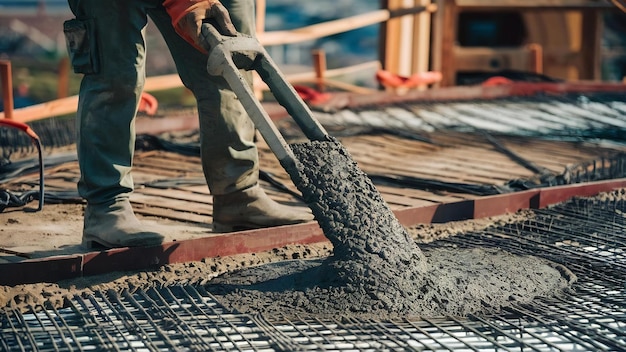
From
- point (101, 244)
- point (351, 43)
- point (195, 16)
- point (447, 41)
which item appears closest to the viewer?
point (195, 16)

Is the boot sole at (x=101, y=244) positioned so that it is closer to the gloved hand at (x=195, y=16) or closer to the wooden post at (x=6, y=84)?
the gloved hand at (x=195, y=16)

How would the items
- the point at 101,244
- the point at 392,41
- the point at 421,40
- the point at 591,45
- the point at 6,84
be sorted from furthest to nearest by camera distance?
the point at 591,45, the point at 421,40, the point at 392,41, the point at 6,84, the point at 101,244

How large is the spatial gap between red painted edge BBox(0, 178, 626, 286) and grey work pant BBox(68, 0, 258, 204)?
9.4 inches

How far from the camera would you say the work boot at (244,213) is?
3.25 meters

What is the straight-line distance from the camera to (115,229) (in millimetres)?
2910

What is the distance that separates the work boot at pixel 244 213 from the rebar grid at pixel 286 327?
0.56 meters

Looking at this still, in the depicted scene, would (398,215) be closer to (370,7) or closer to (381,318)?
(381,318)

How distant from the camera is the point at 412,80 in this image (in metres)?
7.18

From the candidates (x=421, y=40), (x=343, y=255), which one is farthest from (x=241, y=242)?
(x=421, y=40)

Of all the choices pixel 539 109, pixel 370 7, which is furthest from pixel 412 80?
pixel 370 7

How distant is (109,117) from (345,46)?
1565cm

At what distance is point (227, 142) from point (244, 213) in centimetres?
25

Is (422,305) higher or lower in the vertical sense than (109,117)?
lower

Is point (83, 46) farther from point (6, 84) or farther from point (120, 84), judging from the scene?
point (6, 84)
